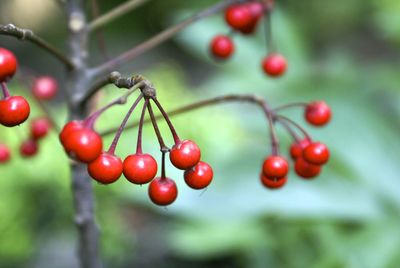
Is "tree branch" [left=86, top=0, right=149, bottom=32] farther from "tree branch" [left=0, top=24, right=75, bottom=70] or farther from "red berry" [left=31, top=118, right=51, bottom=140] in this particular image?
"red berry" [left=31, top=118, right=51, bottom=140]

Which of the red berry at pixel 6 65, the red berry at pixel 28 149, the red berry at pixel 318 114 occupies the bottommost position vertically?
the red berry at pixel 6 65

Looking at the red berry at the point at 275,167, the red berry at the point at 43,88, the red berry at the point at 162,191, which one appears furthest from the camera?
the red berry at the point at 43,88

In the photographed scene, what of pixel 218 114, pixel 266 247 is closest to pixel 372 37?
pixel 218 114

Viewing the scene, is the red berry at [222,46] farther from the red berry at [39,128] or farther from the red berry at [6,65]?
the red berry at [6,65]

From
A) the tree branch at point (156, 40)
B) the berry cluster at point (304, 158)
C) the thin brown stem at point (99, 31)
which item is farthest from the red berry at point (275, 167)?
the thin brown stem at point (99, 31)

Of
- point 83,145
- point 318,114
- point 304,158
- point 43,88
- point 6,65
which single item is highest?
point 43,88

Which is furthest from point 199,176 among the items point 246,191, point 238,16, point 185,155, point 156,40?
point 246,191

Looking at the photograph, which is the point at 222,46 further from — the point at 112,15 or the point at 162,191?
the point at 162,191
